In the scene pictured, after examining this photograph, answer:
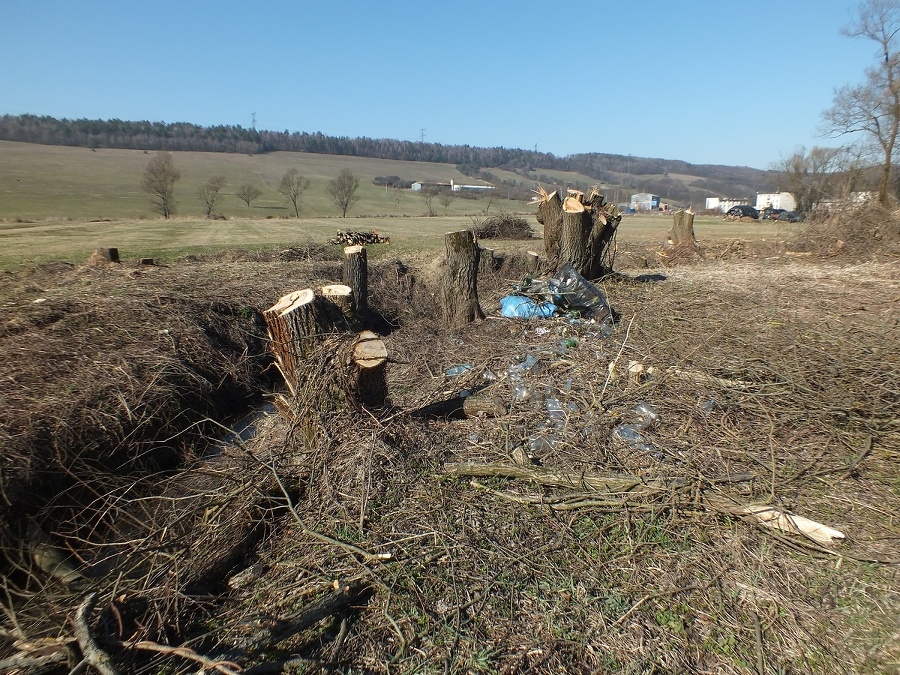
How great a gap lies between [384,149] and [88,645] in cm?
9956

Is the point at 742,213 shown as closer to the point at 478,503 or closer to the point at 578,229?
the point at 578,229

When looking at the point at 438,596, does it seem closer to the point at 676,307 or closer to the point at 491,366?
the point at 491,366

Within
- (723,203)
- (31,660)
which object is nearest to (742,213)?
(723,203)

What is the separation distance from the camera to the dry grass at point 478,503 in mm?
2311

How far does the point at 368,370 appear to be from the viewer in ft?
12.4

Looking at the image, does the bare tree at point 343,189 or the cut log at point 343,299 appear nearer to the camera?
the cut log at point 343,299

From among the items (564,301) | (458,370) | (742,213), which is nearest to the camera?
(458,370)

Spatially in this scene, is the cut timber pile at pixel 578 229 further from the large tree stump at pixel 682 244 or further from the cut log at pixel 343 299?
the large tree stump at pixel 682 244

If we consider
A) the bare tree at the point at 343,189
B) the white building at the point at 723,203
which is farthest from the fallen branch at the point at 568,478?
the white building at the point at 723,203

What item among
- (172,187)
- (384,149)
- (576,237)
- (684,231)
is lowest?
(684,231)

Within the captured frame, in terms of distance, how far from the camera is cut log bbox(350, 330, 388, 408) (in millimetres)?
3729

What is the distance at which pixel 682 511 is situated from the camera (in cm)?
312

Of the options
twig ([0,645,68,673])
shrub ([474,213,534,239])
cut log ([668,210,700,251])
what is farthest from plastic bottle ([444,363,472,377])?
shrub ([474,213,534,239])

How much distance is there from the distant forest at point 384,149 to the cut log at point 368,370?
229 ft
